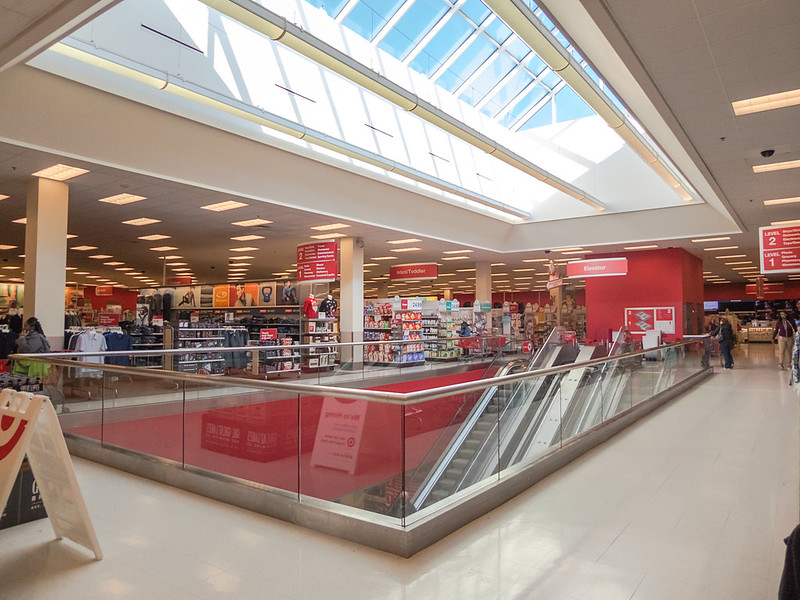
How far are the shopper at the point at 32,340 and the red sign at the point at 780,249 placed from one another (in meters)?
12.1

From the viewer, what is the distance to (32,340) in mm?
7926

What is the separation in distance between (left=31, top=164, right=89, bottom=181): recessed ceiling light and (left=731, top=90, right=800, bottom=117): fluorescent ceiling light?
9.19 meters

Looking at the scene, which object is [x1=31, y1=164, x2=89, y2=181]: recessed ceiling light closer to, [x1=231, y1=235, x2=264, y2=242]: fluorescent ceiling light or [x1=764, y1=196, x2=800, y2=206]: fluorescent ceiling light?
[x1=231, y1=235, x2=264, y2=242]: fluorescent ceiling light

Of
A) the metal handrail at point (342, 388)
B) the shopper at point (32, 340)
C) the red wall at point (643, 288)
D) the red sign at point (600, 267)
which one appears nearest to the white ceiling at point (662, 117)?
the red sign at point (600, 267)

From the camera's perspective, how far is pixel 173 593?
109 inches

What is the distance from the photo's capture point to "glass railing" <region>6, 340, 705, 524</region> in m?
3.73

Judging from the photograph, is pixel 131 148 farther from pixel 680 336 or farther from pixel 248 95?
pixel 680 336

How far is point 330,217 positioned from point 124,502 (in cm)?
909

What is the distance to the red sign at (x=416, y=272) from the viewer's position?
65.3 feet

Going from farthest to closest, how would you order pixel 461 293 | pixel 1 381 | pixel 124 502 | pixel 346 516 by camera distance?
1. pixel 461 293
2. pixel 1 381
3. pixel 124 502
4. pixel 346 516

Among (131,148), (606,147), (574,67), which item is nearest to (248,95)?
(131,148)

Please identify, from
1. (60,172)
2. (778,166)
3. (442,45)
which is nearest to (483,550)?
(60,172)

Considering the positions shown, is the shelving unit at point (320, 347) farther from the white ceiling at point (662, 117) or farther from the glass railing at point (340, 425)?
the glass railing at point (340, 425)

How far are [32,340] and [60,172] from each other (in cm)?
273
